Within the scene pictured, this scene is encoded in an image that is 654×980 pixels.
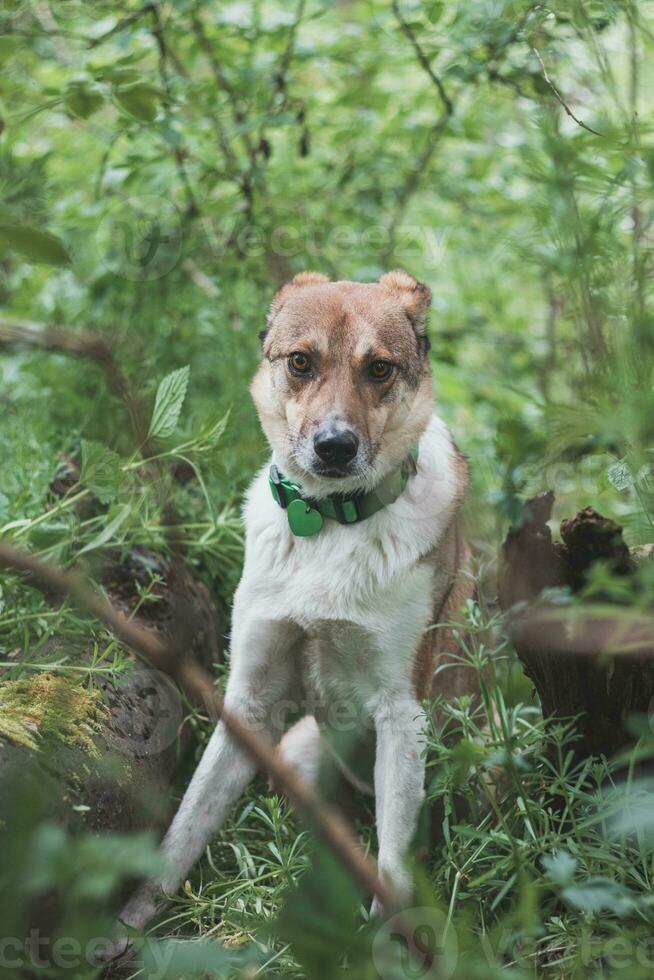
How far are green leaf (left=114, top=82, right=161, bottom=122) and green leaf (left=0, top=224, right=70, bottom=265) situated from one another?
1467mm

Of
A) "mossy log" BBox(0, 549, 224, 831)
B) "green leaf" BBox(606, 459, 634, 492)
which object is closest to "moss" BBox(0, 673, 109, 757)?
"mossy log" BBox(0, 549, 224, 831)

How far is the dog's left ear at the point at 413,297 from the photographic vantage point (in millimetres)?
2824

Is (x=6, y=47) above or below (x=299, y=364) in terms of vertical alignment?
above

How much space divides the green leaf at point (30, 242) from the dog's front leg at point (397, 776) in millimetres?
1474

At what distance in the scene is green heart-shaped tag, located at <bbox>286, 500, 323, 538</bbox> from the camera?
2625 millimetres

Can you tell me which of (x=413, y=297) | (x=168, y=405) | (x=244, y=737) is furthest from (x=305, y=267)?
(x=244, y=737)

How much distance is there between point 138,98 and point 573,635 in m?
1.87

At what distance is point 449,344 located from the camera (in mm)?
5336

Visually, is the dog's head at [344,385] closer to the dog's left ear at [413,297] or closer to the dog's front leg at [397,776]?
the dog's left ear at [413,297]

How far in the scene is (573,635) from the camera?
2.07 metres

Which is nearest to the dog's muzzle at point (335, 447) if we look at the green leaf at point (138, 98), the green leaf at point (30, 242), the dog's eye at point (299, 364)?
the dog's eye at point (299, 364)

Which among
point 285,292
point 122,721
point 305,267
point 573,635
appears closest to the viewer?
point 573,635

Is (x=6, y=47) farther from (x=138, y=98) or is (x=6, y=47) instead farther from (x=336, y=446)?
(x=336, y=446)

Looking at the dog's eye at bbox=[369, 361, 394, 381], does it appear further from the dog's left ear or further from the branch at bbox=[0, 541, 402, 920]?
the branch at bbox=[0, 541, 402, 920]
